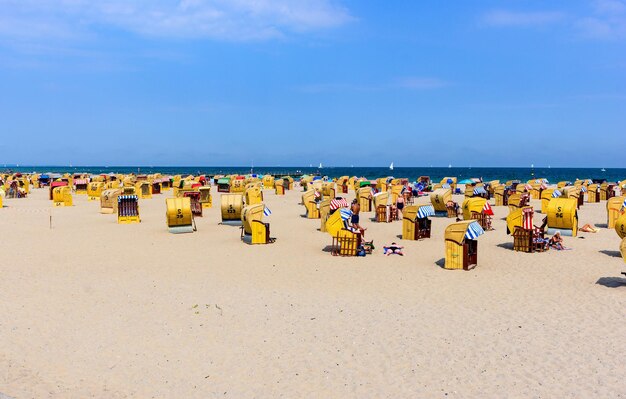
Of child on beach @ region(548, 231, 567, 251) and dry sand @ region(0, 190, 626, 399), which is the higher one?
child on beach @ region(548, 231, 567, 251)

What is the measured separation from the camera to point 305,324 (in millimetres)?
9383

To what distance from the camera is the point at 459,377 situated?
23.5 feet

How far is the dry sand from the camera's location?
704 cm

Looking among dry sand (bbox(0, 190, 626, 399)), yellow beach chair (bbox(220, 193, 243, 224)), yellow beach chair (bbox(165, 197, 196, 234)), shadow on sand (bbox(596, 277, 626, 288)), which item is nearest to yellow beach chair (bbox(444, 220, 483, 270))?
dry sand (bbox(0, 190, 626, 399))

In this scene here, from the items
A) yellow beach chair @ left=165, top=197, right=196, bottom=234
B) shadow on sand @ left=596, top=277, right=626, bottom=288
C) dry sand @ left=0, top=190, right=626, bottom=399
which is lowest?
dry sand @ left=0, top=190, right=626, bottom=399

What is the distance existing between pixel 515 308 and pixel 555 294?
1587mm

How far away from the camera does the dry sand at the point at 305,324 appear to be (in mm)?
7043

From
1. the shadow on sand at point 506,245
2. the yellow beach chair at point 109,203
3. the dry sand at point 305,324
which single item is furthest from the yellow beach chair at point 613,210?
the yellow beach chair at point 109,203

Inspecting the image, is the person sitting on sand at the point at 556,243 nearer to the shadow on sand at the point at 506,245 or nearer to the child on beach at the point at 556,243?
the child on beach at the point at 556,243

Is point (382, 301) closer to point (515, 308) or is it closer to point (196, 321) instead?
point (515, 308)

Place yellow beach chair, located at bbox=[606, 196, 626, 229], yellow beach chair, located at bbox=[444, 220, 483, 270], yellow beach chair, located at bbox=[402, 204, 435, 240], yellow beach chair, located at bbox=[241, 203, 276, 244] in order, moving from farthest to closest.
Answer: yellow beach chair, located at bbox=[606, 196, 626, 229] < yellow beach chair, located at bbox=[402, 204, 435, 240] < yellow beach chair, located at bbox=[241, 203, 276, 244] < yellow beach chair, located at bbox=[444, 220, 483, 270]

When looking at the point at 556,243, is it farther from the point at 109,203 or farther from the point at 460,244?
the point at 109,203

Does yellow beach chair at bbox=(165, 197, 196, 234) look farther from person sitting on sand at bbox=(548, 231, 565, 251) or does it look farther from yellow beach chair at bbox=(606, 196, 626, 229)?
yellow beach chair at bbox=(606, 196, 626, 229)

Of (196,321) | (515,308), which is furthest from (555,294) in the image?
(196,321)
